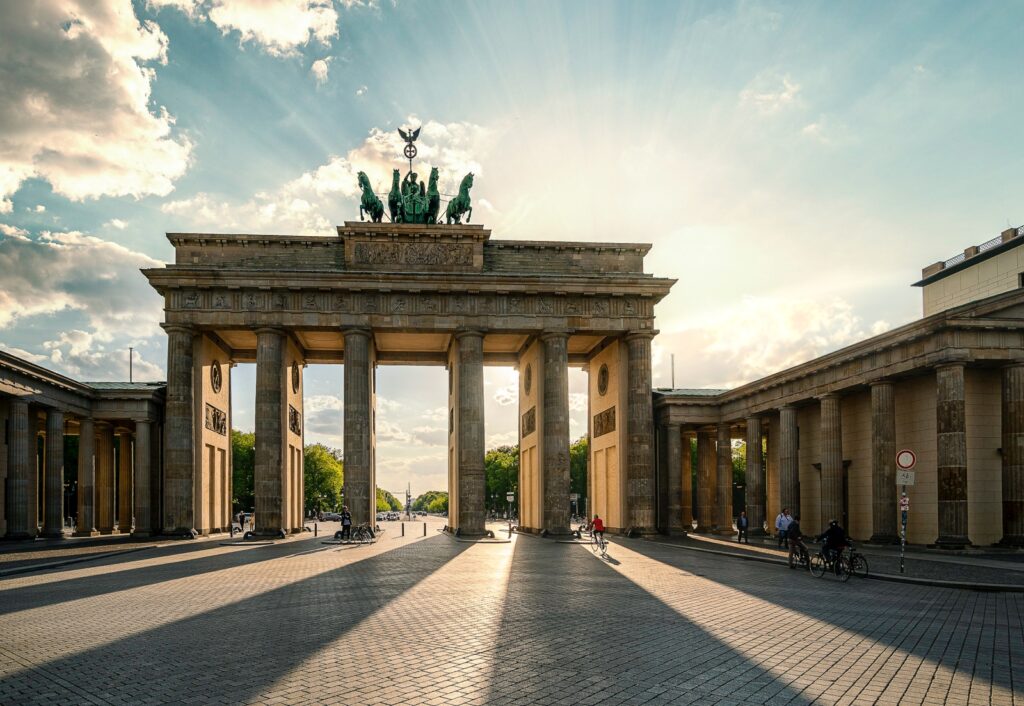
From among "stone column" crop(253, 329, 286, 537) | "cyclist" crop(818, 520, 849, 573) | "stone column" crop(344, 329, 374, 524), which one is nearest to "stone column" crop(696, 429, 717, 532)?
"stone column" crop(344, 329, 374, 524)

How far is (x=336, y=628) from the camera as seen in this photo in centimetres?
1500

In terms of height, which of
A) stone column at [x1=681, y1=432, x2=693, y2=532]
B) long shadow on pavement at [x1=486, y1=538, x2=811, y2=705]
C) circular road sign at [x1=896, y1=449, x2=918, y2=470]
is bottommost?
stone column at [x1=681, y1=432, x2=693, y2=532]

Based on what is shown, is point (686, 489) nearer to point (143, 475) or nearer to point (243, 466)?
point (143, 475)

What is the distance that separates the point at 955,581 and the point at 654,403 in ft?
119

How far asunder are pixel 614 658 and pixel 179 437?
41.7 meters

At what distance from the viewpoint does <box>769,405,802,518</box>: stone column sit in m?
47.1

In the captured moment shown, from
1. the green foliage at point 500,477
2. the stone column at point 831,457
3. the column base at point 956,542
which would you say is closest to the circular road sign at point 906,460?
the column base at point 956,542

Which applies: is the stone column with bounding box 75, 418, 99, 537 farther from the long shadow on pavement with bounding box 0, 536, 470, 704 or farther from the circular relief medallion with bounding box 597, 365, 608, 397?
the long shadow on pavement with bounding box 0, 536, 470, 704

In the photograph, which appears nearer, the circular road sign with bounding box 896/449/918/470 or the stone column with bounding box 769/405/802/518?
the circular road sign with bounding box 896/449/918/470

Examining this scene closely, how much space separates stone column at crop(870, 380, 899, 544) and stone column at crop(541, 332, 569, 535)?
17918mm

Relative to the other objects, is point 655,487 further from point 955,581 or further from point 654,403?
point 955,581

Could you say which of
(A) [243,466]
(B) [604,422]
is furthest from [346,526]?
(A) [243,466]

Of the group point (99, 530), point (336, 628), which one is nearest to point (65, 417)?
point (99, 530)

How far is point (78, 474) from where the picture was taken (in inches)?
2072
